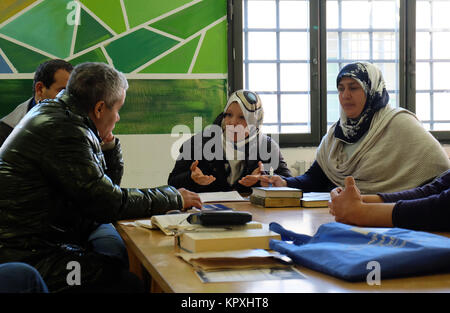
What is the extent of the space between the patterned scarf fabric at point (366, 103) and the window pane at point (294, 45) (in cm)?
135

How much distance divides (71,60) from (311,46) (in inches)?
75.2

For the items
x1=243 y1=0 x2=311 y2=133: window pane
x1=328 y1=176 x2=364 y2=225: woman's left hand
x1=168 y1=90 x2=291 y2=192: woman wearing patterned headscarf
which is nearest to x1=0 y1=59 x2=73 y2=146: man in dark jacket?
x1=168 y1=90 x2=291 y2=192: woman wearing patterned headscarf

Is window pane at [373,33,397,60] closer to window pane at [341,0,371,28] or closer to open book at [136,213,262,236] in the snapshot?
window pane at [341,0,371,28]

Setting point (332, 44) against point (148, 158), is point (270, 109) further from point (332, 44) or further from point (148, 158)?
point (148, 158)

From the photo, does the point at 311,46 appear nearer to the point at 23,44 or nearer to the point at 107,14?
the point at 107,14

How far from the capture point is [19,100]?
12.5 ft

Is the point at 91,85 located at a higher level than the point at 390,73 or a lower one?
lower

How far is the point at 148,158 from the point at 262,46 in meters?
1.32

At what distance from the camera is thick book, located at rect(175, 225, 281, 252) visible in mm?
1229

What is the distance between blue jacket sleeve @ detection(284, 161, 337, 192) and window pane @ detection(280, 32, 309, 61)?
1536 mm

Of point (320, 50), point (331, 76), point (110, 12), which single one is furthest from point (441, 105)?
point (110, 12)

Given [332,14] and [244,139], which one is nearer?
[244,139]

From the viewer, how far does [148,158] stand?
4.04m
